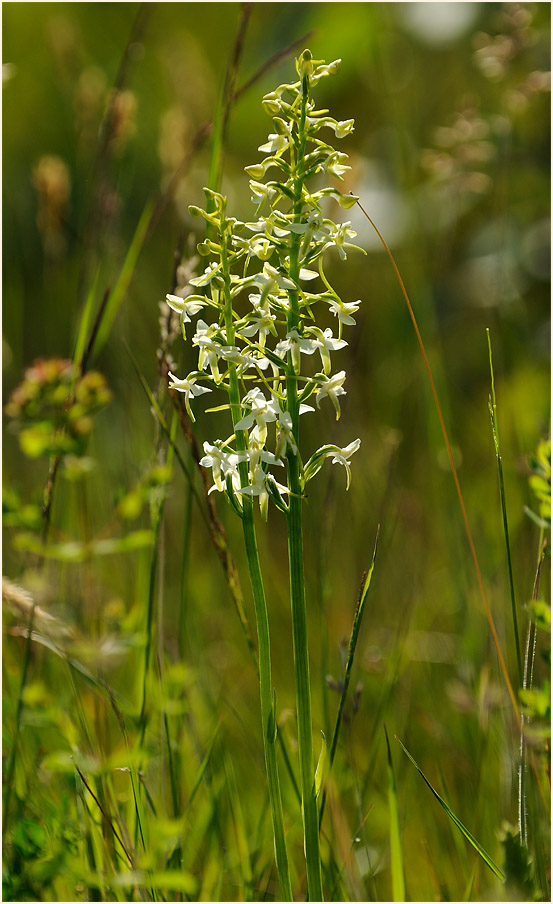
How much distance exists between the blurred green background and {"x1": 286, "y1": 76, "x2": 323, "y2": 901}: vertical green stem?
7.3 inches

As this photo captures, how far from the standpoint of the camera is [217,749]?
150cm

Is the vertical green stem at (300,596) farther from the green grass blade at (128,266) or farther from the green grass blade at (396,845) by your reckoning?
the green grass blade at (128,266)

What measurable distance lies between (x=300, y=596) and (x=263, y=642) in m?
0.07

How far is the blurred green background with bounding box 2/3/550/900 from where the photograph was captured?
146cm

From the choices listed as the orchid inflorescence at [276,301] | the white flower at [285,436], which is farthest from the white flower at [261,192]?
the white flower at [285,436]

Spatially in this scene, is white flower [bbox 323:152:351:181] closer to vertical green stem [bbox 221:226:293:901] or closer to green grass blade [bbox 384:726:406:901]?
vertical green stem [bbox 221:226:293:901]

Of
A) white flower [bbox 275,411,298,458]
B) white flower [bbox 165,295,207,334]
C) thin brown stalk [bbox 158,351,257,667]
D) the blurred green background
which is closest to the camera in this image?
white flower [bbox 275,411,298,458]

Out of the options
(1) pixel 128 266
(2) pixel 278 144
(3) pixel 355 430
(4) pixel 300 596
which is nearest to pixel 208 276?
(2) pixel 278 144

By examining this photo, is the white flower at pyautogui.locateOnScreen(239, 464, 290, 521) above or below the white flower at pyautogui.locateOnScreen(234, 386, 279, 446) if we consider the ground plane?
below

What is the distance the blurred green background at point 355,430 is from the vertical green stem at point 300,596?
0.18m

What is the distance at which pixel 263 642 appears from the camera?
0.87 meters

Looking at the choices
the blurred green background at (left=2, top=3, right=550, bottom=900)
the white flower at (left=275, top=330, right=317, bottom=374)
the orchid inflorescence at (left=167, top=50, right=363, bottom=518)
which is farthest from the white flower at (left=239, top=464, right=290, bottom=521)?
the blurred green background at (left=2, top=3, right=550, bottom=900)

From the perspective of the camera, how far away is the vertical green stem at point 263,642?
0.86m

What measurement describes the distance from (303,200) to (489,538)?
58.7 inches
